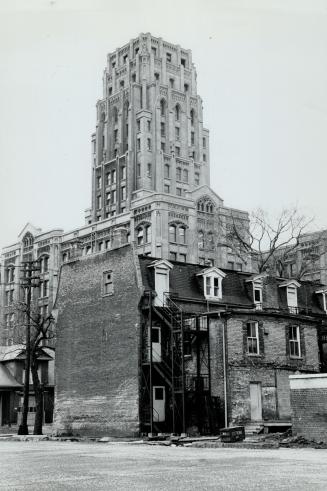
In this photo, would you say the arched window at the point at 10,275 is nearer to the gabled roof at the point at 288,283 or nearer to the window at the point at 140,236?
the window at the point at 140,236

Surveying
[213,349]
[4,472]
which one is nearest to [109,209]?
[213,349]

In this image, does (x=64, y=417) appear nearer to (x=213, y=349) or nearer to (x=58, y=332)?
(x=58, y=332)

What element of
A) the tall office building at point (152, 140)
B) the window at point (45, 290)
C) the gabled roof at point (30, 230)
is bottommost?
the window at point (45, 290)

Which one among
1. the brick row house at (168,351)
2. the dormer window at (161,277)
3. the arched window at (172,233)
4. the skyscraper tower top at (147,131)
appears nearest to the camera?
the brick row house at (168,351)

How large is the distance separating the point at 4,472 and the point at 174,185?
8044 centimetres

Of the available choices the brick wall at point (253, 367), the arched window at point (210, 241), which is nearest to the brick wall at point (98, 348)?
the brick wall at point (253, 367)

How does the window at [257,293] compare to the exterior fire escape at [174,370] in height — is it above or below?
above

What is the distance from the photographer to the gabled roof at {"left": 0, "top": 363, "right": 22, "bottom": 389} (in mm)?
51972

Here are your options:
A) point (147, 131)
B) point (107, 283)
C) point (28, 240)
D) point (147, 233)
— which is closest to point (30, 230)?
point (28, 240)

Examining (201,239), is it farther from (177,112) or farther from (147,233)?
(177,112)

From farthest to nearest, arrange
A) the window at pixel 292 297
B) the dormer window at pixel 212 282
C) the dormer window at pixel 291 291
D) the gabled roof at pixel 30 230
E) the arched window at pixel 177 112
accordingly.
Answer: the arched window at pixel 177 112 < the gabled roof at pixel 30 230 < the dormer window at pixel 291 291 < the window at pixel 292 297 < the dormer window at pixel 212 282

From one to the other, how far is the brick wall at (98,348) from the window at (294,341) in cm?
839

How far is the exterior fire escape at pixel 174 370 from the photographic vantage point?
33.2 metres

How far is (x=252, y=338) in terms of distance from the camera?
115ft
